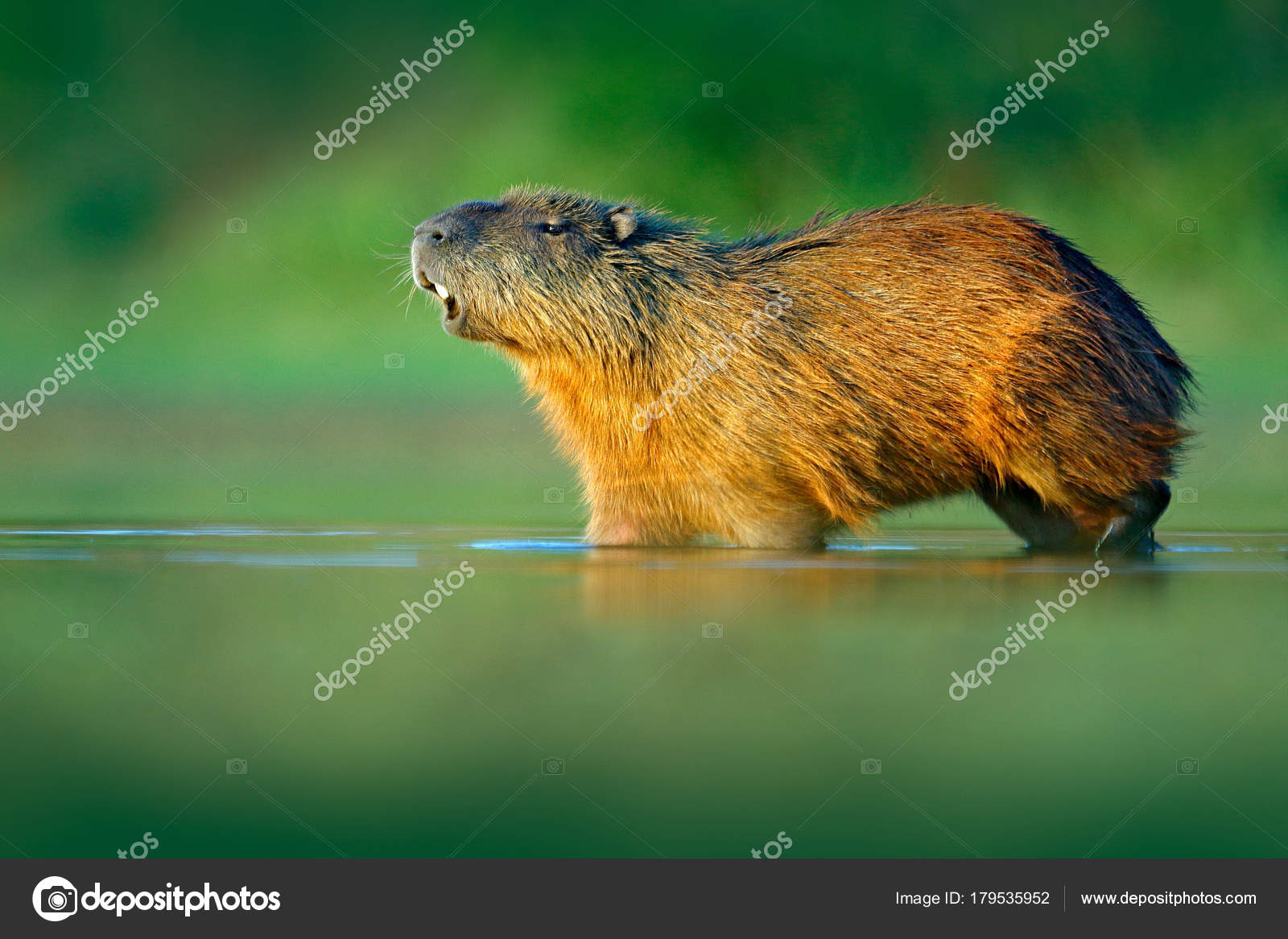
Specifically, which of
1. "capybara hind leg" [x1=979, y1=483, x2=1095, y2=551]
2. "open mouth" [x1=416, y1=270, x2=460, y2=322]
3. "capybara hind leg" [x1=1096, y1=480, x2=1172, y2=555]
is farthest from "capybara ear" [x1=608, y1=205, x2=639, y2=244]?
"capybara hind leg" [x1=1096, y1=480, x2=1172, y2=555]

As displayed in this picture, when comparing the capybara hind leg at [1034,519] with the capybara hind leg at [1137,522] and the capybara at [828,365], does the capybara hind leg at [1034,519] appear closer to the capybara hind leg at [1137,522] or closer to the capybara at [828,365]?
the capybara at [828,365]

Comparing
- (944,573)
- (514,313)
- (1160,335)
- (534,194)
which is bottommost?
(944,573)

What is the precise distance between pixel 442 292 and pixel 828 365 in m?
1.46

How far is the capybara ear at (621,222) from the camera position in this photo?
5.58m

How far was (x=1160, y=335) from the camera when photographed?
5625 millimetres

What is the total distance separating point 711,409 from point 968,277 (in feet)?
3.49

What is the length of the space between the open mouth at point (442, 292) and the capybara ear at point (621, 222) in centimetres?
68

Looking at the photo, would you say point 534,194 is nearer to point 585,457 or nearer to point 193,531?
point 585,457

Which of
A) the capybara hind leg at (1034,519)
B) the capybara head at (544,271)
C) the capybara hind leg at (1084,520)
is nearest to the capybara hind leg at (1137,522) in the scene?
the capybara hind leg at (1084,520)

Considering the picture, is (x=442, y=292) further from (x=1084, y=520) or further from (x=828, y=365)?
(x=1084, y=520)

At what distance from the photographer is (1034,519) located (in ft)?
18.3

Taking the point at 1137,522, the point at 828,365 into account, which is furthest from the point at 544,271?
the point at 1137,522

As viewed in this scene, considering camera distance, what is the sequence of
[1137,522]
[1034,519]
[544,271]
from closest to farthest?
[1137,522] → [544,271] → [1034,519]

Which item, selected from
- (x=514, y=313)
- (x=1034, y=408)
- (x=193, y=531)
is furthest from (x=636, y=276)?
(x=193, y=531)
